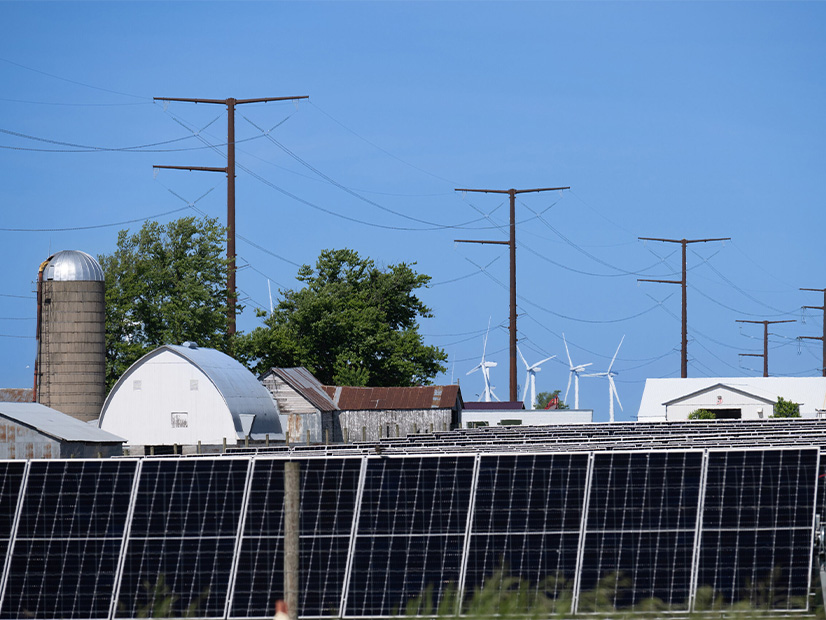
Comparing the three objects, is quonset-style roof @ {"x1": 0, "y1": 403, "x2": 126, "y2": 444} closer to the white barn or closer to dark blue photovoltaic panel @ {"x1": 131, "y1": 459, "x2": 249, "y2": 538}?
the white barn

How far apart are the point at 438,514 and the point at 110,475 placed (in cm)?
515

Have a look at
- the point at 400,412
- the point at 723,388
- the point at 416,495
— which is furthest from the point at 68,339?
the point at 723,388

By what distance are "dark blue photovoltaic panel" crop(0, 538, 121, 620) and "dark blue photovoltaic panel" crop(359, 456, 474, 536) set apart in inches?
→ 150

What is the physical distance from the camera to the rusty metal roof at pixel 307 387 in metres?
66.8

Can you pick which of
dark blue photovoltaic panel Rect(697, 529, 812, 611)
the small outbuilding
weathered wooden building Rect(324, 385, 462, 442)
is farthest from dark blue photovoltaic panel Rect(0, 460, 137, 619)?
weathered wooden building Rect(324, 385, 462, 442)

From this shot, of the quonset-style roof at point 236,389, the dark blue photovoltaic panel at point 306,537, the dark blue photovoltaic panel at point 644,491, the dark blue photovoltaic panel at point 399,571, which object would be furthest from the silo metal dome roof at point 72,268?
the dark blue photovoltaic panel at point 644,491

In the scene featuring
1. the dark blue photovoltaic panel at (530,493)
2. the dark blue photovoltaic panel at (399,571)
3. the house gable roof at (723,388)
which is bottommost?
the dark blue photovoltaic panel at (399,571)

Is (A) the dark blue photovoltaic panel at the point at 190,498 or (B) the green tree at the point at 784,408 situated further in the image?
(B) the green tree at the point at 784,408

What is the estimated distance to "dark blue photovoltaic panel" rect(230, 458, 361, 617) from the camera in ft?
50.0

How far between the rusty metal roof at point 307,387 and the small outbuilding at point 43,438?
29070mm

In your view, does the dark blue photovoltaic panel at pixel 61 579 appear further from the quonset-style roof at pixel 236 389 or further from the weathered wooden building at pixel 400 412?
the weathered wooden building at pixel 400 412

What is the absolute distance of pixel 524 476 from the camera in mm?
15758

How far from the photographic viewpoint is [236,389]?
176 ft

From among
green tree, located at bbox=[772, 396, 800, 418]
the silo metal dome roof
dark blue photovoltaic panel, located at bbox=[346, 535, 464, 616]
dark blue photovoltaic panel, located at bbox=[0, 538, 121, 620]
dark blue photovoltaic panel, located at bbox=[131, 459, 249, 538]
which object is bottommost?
dark blue photovoltaic panel, located at bbox=[0, 538, 121, 620]
